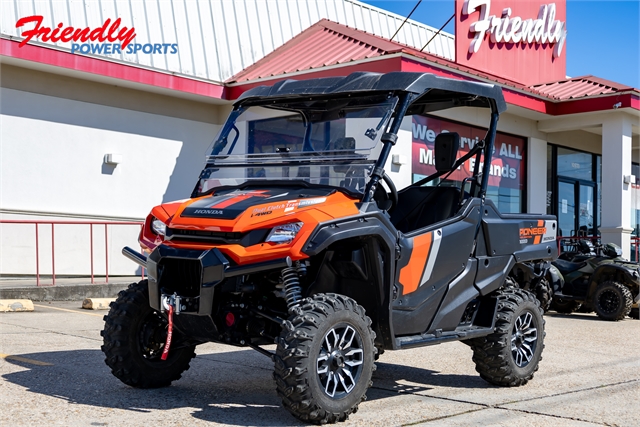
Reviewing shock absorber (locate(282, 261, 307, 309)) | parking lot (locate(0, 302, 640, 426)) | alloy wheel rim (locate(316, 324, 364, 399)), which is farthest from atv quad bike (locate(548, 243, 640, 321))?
shock absorber (locate(282, 261, 307, 309))

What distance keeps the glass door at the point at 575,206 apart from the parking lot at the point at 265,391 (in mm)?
12677

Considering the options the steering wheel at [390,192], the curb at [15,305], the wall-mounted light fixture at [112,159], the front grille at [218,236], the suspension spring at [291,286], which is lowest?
the curb at [15,305]

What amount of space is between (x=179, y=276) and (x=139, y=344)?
0.86 metres

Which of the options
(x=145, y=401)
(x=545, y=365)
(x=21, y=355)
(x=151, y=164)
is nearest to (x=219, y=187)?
(x=145, y=401)

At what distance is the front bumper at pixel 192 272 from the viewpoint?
4734 mm

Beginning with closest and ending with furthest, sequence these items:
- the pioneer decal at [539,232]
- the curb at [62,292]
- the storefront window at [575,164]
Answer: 1. the pioneer decal at [539,232]
2. the curb at [62,292]
3. the storefront window at [575,164]

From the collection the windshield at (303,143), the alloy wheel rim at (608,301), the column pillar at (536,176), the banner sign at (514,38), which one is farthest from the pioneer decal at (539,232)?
the column pillar at (536,176)

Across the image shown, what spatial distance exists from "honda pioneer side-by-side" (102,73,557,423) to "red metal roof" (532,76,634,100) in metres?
12.0

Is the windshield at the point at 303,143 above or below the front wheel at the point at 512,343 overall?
above

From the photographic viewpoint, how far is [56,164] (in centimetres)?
1393

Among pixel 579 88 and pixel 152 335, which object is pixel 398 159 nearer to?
pixel 579 88

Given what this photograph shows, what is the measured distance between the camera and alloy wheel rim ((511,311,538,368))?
643 cm

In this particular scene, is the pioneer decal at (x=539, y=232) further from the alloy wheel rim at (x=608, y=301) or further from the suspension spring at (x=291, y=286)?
the alloy wheel rim at (x=608, y=301)

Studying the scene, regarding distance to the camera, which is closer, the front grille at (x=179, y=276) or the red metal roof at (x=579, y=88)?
the front grille at (x=179, y=276)
